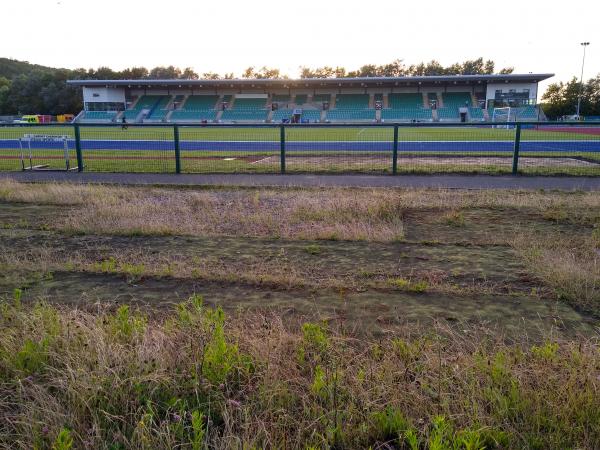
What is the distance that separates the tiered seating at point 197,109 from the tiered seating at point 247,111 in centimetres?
239

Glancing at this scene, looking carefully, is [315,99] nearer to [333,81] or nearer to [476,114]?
[333,81]

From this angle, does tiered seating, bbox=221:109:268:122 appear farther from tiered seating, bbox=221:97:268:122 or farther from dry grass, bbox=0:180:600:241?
dry grass, bbox=0:180:600:241

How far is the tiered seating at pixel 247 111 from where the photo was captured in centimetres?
7225

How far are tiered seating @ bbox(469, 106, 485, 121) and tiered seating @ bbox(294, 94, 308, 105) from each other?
2531cm

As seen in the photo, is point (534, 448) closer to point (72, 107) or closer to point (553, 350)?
point (553, 350)

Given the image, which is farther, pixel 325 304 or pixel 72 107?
pixel 72 107

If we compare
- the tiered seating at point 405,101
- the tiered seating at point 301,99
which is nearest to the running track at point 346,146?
the tiered seating at point 405,101

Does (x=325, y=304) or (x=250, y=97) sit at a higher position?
(x=250, y=97)

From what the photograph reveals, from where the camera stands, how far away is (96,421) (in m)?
3.09

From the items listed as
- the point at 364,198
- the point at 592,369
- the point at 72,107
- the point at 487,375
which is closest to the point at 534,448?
the point at 487,375

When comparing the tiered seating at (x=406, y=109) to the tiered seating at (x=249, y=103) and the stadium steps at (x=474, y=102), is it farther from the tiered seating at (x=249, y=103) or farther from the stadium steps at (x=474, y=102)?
the tiered seating at (x=249, y=103)

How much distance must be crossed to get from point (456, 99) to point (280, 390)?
7673 centimetres

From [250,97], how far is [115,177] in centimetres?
6613

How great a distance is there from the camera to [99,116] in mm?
75688
